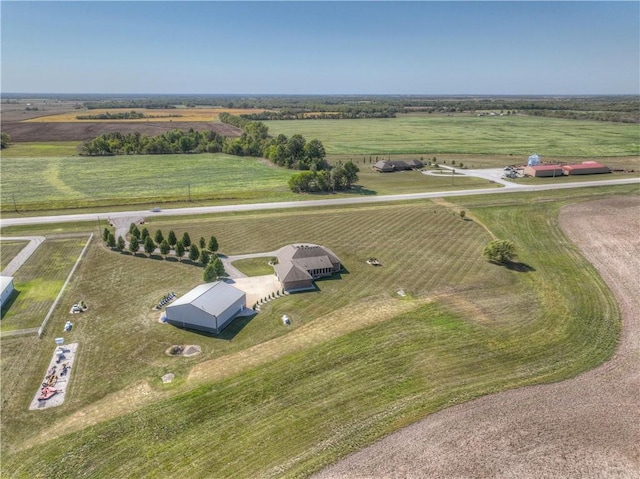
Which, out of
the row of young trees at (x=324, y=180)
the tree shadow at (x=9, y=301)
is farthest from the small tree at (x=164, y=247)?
the row of young trees at (x=324, y=180)

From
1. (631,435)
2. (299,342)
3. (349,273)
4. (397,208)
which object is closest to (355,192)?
(397,208)

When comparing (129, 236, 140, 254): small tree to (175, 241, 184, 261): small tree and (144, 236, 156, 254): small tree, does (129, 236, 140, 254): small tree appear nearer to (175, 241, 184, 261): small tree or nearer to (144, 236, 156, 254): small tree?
(144, 236, 156, 254): small tree

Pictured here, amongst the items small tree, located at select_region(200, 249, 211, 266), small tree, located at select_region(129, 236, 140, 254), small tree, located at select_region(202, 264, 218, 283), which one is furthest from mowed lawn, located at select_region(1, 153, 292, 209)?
small tree, located at select_region(202, 264, 218, 283)

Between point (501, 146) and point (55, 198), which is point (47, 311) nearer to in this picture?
point (55, 198)

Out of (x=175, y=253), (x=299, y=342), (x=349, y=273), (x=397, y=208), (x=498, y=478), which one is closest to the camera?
(x=498, y=478)

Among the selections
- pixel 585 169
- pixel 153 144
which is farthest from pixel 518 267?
Answer: pixel 153 144
